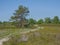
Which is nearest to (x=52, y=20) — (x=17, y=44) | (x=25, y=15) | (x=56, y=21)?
(x=56, y=21)

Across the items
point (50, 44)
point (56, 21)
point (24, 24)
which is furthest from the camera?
point (56, 21)

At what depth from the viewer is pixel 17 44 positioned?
33.3 ft

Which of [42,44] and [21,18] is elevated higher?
[21,18]

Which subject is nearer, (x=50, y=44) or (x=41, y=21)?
(x=50, y=44)

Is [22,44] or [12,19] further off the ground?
[12,19]

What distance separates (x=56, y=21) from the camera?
99062 mm

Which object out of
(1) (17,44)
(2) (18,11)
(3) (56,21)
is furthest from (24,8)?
(1) (17,44)

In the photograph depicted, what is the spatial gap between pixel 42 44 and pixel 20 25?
58990 millimetres

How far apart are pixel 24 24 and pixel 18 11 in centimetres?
654

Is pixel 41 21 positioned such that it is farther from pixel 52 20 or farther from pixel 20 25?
pixel 20 25

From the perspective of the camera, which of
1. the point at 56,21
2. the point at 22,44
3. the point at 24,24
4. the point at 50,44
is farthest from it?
the point at 56,21

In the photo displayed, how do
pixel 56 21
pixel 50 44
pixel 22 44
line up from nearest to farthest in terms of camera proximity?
pixel 50 44
pixel 22 44
pixel 56 21

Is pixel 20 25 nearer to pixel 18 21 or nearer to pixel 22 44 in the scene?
pixel 18 21

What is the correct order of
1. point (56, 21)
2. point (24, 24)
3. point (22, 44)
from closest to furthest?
point (22, 44) → point (24, 24) → point (56, 21)
